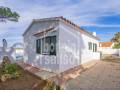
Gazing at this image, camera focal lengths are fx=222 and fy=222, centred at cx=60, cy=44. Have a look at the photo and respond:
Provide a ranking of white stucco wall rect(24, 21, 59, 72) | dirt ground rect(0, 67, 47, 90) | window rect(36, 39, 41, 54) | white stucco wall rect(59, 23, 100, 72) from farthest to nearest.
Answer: window rect(36, 39, 41, 54) → white stucco wall rect(24, 21, 59, 72) → white stucco wall rect(59, 23, 100, 72) → dirt ground rect(0, 67, 47, 90)

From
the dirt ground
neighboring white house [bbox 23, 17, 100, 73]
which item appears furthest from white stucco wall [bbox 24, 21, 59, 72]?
the dirt ground

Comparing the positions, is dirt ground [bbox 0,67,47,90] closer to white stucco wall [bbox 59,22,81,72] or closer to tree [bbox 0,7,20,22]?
white stucco wall [bbox 59,22,81,72]

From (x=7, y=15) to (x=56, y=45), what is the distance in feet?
13.9

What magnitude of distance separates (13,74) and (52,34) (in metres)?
4.36

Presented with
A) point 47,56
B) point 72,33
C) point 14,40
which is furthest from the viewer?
point 14,40

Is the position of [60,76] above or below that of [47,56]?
below

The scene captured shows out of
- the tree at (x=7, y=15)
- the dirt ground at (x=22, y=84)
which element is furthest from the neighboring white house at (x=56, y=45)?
the dirt ground at (x=22, y=84)

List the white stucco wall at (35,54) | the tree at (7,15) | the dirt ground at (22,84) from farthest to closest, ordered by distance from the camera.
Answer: the white stucco wall at (35,54), the tree at (7,15), the dirt ground at (22,84)

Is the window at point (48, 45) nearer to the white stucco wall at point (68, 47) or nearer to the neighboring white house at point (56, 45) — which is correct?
the neighboring white house at point (56, 45)

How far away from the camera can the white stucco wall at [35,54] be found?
1725 cm

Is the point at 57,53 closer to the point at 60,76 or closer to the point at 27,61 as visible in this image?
the point at 60,76

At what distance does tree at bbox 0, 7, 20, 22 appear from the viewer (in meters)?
15.6

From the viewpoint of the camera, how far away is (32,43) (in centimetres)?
2230

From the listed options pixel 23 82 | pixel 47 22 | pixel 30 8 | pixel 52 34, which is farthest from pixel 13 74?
pixel 30 8
